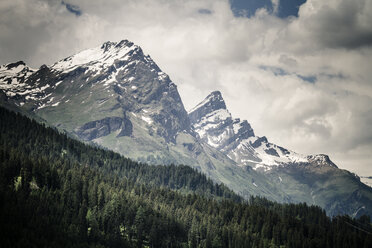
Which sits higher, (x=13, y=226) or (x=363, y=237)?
(x=363, y=237)

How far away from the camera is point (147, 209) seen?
17488 cm

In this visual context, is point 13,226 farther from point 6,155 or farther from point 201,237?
point 201,237

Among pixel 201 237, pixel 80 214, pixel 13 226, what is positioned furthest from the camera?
pixel 201 237

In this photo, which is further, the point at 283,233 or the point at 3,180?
the point at 283,233

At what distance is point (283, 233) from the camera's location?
17900 cm

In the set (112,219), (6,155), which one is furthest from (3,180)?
→ (112,219)

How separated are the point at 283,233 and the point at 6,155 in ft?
436

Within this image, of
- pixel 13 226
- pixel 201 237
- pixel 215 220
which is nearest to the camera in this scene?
pixel 13 226

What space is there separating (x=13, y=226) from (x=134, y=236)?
164ft

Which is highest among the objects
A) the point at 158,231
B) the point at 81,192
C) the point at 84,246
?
the point at 81,192

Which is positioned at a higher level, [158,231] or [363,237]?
[363,237]

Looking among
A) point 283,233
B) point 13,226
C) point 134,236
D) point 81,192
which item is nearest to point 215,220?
point 283,233

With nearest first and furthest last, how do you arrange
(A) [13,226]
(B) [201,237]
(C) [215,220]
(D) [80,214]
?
(A) [13,226], (D) [80,214], (B) [201,237], (C) [215,220]

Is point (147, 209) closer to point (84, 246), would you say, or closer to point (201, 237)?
point (201, 237)
